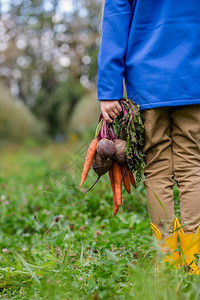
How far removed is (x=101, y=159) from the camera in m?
1.68

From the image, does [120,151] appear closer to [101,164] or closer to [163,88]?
[101,164]

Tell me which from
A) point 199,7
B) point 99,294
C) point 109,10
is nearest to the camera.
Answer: point 99,294

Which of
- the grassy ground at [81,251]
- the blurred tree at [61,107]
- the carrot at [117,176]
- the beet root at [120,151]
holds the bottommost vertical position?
the blurred tree at [61,107]

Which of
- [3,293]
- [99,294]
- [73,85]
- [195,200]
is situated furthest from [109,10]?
[73,85]

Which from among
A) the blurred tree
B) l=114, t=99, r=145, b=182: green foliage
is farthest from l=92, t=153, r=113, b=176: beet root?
the blurred tree

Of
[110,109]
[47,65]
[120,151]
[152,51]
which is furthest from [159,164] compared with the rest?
[47,65]

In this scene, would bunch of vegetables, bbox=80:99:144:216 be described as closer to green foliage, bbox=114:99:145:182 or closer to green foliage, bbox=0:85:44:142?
green foliage, bbox=114:99:145:182

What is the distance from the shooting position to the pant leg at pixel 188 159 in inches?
62.3

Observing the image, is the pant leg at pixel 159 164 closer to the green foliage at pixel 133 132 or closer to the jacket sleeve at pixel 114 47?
the green foliage at pixel 133 132

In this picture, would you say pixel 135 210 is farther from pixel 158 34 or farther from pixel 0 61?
pixel 0 61

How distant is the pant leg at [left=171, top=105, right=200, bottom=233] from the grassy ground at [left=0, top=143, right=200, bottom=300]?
243mm

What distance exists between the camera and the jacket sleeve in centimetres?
164

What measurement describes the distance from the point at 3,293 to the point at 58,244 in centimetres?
59

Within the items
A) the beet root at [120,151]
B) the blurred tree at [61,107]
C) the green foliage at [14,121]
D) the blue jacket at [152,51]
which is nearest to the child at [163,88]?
the blue jacket at [152,51]
